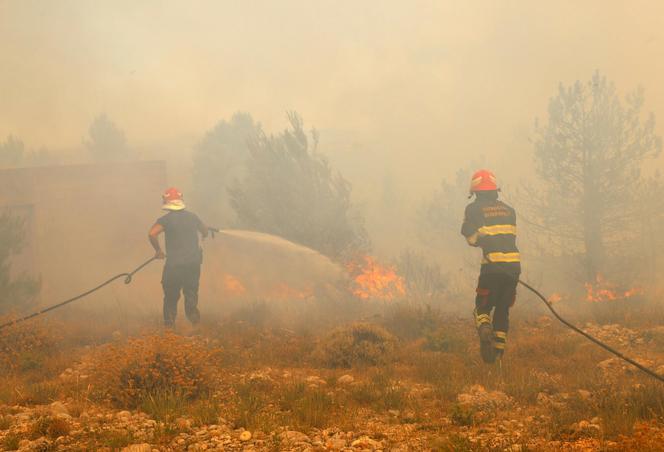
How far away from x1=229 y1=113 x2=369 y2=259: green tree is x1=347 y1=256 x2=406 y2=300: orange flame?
2.88 feet

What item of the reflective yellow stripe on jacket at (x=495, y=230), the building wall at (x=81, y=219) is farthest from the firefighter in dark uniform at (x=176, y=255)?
the building wall at (x=81, y=219)

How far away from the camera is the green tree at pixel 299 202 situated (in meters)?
15.6

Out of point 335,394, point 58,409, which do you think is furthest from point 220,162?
point 58,409

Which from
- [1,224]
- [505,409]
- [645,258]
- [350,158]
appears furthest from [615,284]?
[350,158]

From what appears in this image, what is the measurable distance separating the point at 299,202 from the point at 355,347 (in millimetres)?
10221

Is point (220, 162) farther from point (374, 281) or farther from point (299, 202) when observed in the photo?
point (374, 281)

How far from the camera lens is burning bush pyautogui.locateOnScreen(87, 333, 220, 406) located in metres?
4.56

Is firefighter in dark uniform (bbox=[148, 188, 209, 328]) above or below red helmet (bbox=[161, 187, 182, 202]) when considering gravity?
below

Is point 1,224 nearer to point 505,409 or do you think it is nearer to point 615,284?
point 505,409

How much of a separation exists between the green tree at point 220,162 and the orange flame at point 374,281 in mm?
15548

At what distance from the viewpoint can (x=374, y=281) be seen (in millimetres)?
13727

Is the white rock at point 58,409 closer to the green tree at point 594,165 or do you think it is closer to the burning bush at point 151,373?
the burning bush at point 151,373

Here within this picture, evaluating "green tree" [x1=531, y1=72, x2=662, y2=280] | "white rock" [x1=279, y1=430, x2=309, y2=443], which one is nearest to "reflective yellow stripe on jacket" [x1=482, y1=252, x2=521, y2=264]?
"white rock" [x1=279, y1=430, x2=309, y2=443]

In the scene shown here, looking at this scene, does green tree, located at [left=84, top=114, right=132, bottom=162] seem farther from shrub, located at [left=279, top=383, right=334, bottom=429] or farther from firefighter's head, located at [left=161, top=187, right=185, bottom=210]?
shrub, located at [left=279, top=383, right=334, bottom=429]
